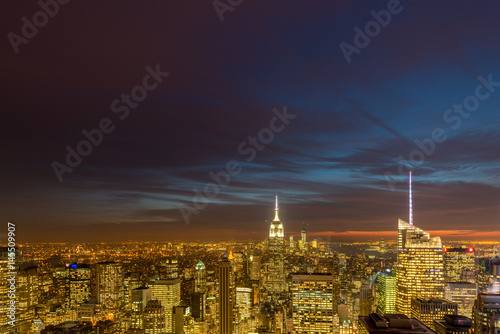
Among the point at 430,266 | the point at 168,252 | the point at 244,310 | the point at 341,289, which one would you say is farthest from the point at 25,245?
the point at 430,266

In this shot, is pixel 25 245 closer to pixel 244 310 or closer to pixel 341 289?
pixel 244 310

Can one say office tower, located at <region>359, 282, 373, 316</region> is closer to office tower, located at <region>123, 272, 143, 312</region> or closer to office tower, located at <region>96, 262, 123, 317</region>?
office tower, located at <region>123, 272, 143, 312</region>

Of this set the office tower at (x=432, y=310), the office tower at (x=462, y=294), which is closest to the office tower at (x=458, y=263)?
the office tower at (x=462, y=294)

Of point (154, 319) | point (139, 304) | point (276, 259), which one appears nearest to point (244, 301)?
point (139, 304)

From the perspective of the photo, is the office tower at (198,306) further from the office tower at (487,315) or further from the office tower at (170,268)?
the office tower at (487,315)

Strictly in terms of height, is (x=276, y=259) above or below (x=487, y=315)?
below

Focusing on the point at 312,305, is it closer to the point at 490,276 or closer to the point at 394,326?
the point at 394,326

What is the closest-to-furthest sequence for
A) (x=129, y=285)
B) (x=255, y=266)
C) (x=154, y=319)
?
(x=154, y=319)
(x=129, y=285)
(x=255, y=266)
